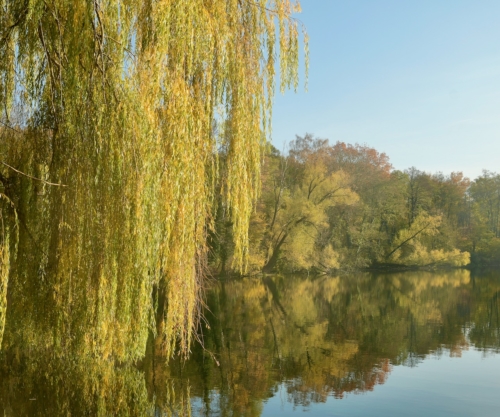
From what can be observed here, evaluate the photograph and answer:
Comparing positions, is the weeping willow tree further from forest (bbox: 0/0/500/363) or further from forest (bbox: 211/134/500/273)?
forest (bbox: 211/134/500/273)

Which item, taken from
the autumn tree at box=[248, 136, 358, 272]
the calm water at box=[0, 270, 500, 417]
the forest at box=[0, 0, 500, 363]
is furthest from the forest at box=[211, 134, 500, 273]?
the forest at box=[0, 0, 500, 363]

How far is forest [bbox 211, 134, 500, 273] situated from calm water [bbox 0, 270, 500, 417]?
11806 millimetres

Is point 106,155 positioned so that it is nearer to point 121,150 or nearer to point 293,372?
point 121,150

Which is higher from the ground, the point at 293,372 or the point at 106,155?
the point at 106,155

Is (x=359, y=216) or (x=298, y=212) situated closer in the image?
(x=298, y=212)

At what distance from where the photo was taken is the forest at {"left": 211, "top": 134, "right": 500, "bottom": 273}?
1303 inches

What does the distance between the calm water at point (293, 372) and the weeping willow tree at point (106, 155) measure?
1.86 meters

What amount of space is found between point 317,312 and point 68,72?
15225 mm

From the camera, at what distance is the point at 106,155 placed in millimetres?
4043

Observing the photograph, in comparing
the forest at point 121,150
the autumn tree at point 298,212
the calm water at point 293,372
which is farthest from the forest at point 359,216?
the forest at point 121,150

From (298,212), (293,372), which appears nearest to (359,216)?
(298,212)

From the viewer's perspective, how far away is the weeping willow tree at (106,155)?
4078mm

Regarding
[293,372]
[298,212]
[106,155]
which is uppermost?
[298,212]

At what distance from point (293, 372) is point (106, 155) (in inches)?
280
